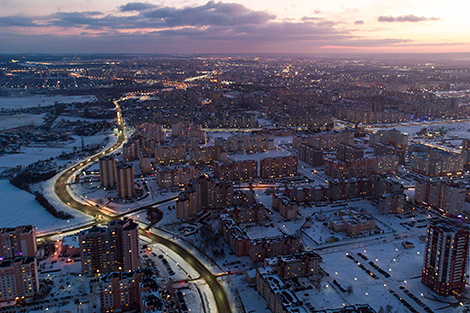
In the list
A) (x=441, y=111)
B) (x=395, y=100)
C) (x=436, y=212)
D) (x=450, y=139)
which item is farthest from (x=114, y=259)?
(x=395, y=100)

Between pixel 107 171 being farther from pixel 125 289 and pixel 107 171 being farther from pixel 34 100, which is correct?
pixel 34 100

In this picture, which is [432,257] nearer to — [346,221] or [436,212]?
[346,221]

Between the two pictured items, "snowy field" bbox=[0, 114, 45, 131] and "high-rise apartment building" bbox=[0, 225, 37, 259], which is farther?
"snowy field" bbox=[0, 114, 45, 131]

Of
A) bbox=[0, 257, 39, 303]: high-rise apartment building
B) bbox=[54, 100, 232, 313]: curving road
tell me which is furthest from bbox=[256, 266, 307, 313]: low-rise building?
bbox=[0, 257, 39, 303]: high-rise apartment building

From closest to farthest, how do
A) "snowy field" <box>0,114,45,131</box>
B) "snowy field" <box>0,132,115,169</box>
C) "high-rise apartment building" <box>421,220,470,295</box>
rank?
"high-rise apartment building" <box>421,220,470,295</box>, "snowy field" <box>0,132,115,169</box>, "snowy field" <box>0,114,45,131</box>

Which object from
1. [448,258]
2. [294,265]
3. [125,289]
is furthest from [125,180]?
[448,258]

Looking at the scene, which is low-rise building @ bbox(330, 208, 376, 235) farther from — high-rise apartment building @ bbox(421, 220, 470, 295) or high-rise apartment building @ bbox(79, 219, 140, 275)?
high-rise apartment building @ bbox(79, 219, 140, 275)

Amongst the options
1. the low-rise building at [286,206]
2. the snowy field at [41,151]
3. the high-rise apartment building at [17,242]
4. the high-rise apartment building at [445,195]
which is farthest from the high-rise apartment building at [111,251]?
the snowy field at [41,151]
